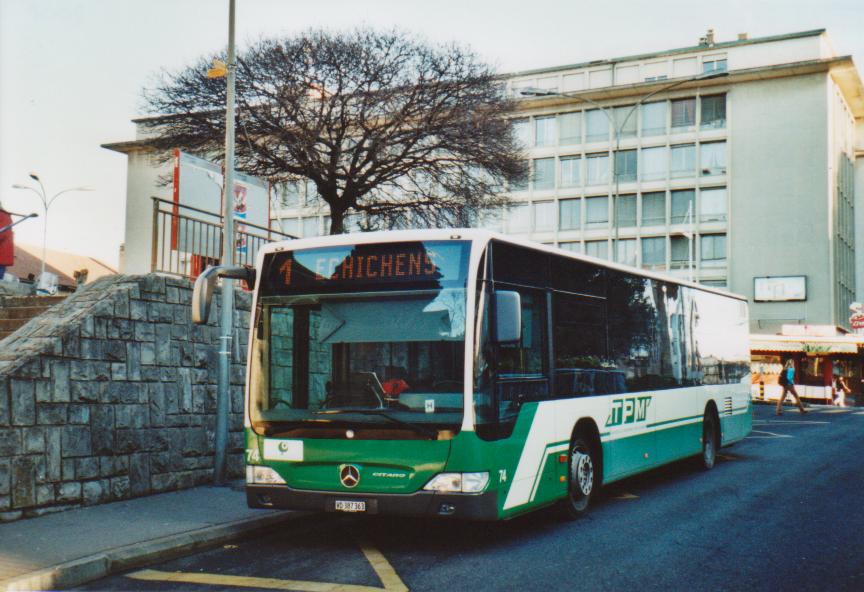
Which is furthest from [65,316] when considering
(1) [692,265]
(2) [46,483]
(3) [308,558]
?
(1) [692,265]

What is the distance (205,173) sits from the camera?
45.8ft

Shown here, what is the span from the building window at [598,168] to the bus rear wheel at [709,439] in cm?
4848

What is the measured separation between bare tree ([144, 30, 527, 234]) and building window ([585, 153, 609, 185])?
39.4 m

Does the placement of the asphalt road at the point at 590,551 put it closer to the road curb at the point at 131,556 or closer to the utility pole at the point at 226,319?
the road curb at the point at 131,556

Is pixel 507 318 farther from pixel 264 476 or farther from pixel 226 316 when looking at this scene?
pixel 226 316

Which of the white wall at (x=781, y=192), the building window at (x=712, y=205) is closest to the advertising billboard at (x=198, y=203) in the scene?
the white wall at (x=781, y=192)

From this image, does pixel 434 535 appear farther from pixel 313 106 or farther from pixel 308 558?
pixel 313 106

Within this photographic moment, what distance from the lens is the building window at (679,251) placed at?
195 feet

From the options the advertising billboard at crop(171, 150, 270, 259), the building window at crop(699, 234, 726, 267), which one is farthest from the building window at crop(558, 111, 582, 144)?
the advertising billboard at crop(171, 150, 270, 259)

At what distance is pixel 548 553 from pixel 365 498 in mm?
1601

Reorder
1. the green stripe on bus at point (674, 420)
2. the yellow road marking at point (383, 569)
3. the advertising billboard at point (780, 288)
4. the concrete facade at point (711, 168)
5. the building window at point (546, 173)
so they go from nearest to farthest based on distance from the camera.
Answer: the yellow road marking at point (383, 569)
the green stripe on bus at point (674, 420)
the advertising billboard at point (780, 288)
the concrete facade at point (711, 168)
the building window at point (546, 173)

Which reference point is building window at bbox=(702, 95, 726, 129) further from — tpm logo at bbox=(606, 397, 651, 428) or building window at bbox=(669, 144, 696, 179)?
tpm logo at bbox=(606, 397, 651, 428)

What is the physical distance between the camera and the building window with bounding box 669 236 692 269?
59500 mm

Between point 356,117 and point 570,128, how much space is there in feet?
139
